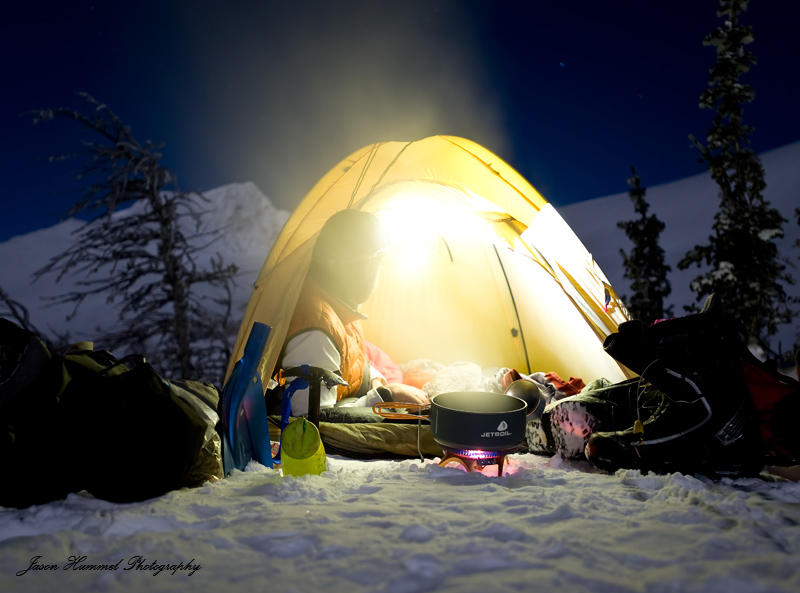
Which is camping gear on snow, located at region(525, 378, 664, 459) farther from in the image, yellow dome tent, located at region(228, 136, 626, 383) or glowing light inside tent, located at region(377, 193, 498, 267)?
glowing light inside tent, located at region(377, 193, 498, 267)

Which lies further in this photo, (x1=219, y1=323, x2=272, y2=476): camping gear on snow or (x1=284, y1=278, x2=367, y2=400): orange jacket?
(x1=284, y1=278, x2=367, y2=400): orange jacket

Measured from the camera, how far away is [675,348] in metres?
1.73

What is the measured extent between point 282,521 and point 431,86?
4170mm

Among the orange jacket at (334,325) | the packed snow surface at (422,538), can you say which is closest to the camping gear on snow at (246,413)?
the packed snow surface at (422,538)

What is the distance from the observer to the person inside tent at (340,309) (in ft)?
7.67

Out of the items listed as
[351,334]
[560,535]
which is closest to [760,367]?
[560,535]

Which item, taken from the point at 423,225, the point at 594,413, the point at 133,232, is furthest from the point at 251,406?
the point at 133,232

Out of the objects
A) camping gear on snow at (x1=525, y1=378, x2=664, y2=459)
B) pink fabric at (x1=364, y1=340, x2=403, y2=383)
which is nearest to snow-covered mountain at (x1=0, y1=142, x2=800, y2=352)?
pink fabric at (x1=364, y1=340, x2=403, y2=383)

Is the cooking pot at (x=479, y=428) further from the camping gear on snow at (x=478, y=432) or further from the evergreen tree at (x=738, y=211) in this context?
the evergreen tree at (x=738, y=211)

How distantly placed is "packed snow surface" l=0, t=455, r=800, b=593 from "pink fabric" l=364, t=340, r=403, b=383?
1657 millimetres

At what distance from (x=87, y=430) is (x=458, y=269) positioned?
2978 mm

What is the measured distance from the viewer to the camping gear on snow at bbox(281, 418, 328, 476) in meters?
1.79
